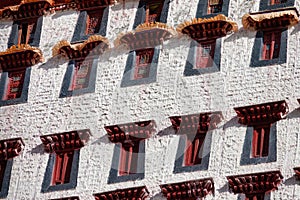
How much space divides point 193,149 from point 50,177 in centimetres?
422

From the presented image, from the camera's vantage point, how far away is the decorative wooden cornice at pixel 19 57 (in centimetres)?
4859

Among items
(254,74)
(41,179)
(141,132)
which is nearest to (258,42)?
(254,74)

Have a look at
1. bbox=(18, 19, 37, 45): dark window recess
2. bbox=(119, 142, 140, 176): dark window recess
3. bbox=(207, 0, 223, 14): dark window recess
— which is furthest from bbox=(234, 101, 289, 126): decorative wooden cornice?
bbox=(18, 19, 37, 45): dark window recess

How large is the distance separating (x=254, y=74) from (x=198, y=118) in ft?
6.39

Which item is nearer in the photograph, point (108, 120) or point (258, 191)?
point (258, 191)

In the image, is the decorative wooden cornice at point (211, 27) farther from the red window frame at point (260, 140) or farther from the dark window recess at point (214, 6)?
the red window frame at point (260, 140)

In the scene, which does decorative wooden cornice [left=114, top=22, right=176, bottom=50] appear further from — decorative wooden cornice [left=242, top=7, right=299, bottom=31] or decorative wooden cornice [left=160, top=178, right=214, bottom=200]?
decorative wooden cornice [left=160, top=178, right=214, bottom=200]

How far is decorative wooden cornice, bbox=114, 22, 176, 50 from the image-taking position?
47.2m

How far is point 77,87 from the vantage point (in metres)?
47.6

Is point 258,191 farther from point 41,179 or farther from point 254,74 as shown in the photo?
point 41,179

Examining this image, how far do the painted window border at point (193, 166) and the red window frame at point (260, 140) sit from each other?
123cm

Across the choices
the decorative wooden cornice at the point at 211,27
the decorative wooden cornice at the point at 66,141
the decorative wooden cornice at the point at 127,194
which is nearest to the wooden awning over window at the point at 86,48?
the decorative wooden cornice at the point at 66,141

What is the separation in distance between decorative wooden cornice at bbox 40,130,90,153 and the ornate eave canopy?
455 cm

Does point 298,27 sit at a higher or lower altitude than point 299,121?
higher
